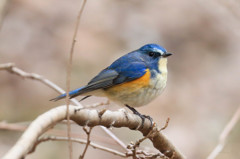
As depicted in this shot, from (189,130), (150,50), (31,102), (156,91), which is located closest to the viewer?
(156,91)

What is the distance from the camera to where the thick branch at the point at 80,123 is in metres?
1.49

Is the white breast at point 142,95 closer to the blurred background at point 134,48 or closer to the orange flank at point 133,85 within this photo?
the orange flank at point 133,85

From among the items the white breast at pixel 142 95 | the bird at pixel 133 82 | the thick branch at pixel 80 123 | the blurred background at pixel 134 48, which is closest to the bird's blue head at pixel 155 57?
the bird at pixel 133 82

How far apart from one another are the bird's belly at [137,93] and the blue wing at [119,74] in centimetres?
8

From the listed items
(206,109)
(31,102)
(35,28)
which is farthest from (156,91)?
(35,28)

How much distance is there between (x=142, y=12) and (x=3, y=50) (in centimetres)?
321

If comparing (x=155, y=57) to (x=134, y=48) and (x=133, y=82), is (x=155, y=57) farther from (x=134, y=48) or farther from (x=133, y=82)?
(x=134, y=48)

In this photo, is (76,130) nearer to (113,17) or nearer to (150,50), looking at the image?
(150,50)

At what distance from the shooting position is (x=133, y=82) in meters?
3.54

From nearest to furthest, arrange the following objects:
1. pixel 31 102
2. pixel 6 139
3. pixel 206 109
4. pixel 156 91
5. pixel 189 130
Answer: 1. pixel 156 91
2. pixel 6 139
3. pixel 31 102
4. pixel 189 130
5. pixel 206 109

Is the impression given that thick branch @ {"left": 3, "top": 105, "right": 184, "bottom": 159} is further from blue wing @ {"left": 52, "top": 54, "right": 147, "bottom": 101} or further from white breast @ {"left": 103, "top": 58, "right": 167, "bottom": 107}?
blue wing @ {"left": 52, "top": 54, "right": 147, "bottom": 101}

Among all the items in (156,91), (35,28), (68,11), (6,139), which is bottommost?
(156,91)

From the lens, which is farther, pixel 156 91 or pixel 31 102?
pixel 31 102

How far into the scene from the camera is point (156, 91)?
351 centimetres
